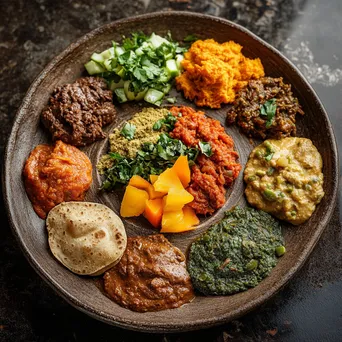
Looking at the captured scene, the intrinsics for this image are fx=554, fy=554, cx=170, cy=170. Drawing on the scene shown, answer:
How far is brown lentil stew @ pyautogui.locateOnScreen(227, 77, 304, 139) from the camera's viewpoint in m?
5.33

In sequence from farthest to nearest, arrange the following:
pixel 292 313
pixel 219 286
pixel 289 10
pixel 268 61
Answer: pixel 289 10 → pixel 268 61 → pixel 292 313 → pixel 219 286

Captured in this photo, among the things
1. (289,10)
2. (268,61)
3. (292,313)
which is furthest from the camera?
(289,10)

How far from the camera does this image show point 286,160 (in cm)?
514

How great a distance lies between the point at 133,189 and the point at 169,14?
6.18ft

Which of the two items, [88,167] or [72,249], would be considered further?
[88,167]

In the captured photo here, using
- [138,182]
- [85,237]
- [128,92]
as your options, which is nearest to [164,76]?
[128,92]

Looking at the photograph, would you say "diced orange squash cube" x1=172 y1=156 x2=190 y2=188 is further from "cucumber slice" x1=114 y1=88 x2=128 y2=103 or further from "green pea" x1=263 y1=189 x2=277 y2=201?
"cucumber slice" x1=114 y1=88 x2=128 y2=103

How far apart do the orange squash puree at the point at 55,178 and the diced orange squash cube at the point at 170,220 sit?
2.65ft

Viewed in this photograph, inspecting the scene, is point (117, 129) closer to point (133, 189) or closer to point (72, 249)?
point (133, 189)

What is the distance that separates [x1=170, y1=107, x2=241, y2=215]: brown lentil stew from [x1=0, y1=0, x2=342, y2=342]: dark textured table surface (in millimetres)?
1111

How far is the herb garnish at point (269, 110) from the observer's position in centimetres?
530

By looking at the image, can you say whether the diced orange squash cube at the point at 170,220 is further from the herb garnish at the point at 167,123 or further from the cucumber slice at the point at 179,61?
the cucumber slice at the point at 179,61

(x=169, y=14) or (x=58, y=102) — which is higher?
(x=169, y=14)

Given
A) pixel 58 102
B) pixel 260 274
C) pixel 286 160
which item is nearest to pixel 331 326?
pixel 260 274
